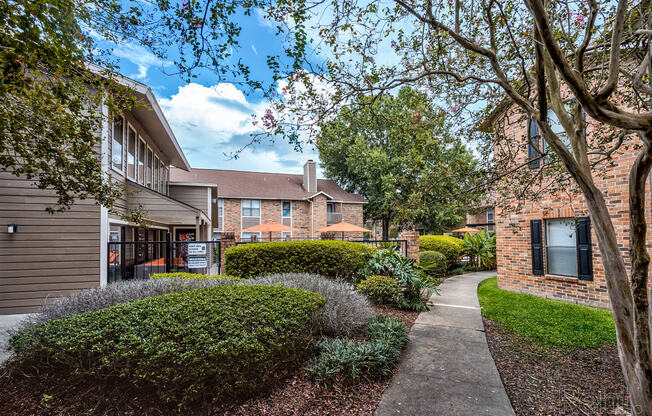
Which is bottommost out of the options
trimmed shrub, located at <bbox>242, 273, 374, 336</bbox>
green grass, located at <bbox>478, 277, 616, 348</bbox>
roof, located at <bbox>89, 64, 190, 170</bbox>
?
green grass, located at <bbox>478, 277, 616, 348</bbox>

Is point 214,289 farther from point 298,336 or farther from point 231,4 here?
point 231,4

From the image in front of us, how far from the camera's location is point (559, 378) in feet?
11.0

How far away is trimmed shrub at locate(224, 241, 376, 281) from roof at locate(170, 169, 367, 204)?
14652 mm

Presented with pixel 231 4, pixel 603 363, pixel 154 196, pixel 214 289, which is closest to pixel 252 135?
pixel 231 4

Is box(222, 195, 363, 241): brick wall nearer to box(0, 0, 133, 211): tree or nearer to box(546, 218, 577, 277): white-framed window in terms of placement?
box(546, 218, 577, 277): white-framed window

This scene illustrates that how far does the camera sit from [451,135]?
5234 mm

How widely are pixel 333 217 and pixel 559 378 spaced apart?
21.1 m

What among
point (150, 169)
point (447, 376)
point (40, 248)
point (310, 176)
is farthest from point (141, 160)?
point (310, 176)

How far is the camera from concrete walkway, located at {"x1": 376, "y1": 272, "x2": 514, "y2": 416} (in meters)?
2.77

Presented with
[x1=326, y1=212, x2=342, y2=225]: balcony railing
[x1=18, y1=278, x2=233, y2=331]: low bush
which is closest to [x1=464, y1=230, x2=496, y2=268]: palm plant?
[x1=326, y1=212, x2=342, y2=225]: balcony railing

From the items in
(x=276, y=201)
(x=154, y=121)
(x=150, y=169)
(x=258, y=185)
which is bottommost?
(x=276, y=201)

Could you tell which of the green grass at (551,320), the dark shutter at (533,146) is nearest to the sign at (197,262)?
the green grass at (551,320)

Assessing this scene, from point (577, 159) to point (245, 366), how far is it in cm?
376

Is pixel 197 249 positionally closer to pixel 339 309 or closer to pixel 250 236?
pixel 339 309
